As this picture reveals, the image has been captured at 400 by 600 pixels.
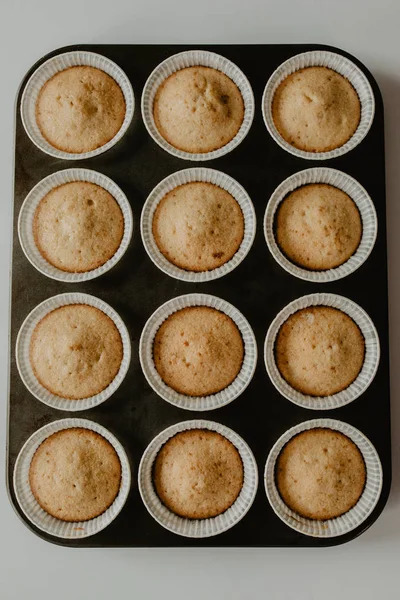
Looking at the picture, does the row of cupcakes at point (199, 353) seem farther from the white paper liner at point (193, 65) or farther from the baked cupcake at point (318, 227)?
the white paper liner at point (193, 65)

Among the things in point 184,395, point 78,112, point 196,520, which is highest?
point 78,112

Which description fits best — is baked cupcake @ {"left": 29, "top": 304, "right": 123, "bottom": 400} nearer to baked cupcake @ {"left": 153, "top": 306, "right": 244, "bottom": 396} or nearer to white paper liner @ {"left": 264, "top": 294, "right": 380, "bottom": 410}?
baked cupcake @ {"left": 153, "top": 306, "right": 244, "bottom": 396}

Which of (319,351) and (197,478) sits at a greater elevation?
(319,351)

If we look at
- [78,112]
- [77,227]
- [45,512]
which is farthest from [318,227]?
[45,512]

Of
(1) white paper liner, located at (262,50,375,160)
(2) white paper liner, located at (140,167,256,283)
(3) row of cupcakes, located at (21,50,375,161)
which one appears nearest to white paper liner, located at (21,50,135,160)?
(3) row of cupcakes, located at (21,50,375,161)

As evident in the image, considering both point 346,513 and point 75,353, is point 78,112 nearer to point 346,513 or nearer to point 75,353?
point 75,353

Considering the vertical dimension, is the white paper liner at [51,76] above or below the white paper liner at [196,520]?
above

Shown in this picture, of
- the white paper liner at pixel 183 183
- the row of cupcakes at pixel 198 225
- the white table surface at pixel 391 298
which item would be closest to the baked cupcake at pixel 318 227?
the row of cupcakes at pixel 198 225
